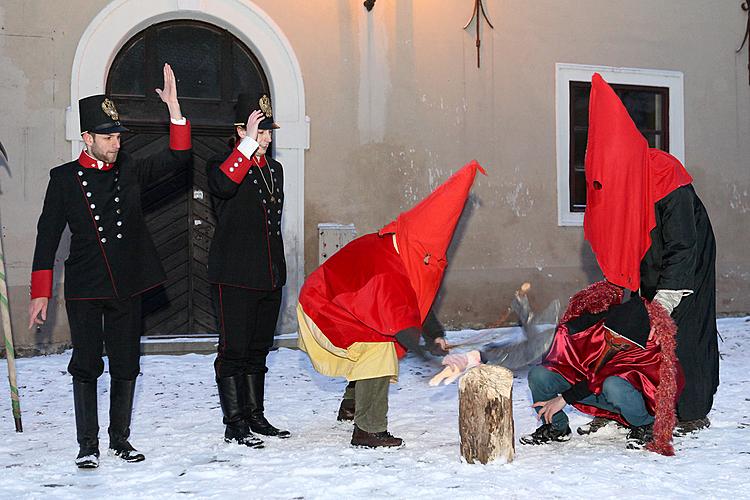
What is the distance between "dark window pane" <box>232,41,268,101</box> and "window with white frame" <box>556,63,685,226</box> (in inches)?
128

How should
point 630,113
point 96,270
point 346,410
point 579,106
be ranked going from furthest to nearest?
point 630,113 → point 579,106 → point 346,410 → point 96,270

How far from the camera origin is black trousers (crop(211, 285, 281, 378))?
4.82 m

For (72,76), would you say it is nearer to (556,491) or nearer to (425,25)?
(425,25)

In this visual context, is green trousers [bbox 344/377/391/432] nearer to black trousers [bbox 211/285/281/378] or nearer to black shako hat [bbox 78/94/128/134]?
black trousers [bbox 211/285/281/378]

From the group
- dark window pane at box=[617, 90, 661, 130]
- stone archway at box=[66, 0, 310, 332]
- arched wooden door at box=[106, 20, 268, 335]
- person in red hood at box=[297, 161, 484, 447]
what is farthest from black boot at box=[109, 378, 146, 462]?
dark window pane at box=[617, 90, 661, 130]

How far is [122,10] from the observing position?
8109mm

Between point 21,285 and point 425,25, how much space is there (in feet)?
15.5

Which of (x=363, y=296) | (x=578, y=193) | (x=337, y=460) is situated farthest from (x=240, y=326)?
(x=578, y=193)

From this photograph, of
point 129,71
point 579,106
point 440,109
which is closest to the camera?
point 129,71

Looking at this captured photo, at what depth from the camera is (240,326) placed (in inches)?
190

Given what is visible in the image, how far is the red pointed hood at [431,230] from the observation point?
431cm

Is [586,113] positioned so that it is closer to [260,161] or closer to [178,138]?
[260,161]

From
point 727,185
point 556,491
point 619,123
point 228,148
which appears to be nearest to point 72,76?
point 228,148

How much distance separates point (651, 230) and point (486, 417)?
1.33m
